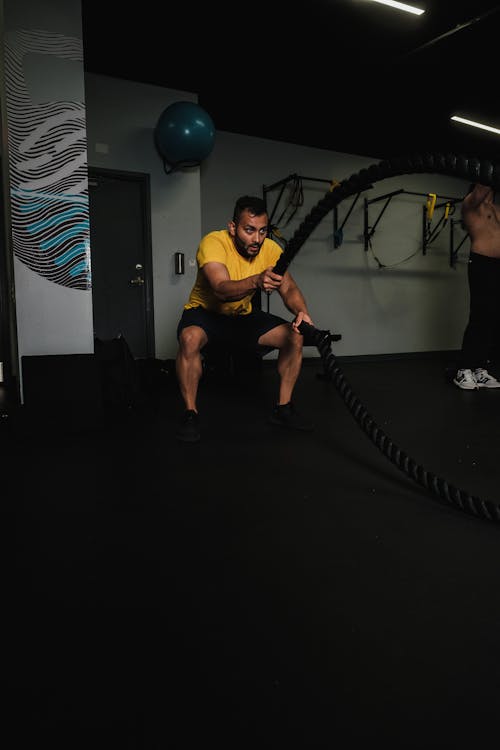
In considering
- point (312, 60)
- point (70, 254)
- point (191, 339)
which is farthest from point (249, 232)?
point (312, 60)

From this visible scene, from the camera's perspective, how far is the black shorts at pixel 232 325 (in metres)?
1.88

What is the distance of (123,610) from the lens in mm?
676

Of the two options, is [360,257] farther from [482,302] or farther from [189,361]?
[189,361]

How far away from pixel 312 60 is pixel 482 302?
209 centimetres

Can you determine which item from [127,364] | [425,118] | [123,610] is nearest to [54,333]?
[127,364]

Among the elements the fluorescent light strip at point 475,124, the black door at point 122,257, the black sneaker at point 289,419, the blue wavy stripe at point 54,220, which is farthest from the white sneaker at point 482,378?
the fluorescent light strip at point 475,124

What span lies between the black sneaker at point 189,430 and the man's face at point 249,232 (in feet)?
2.35

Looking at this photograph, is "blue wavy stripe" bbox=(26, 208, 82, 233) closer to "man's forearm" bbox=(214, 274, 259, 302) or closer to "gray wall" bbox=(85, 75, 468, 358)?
"man's forearm" bbox=(214, 274, 259, 302)

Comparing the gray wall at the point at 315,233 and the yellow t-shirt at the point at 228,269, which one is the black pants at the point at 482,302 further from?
the gray wall at the point at 315,233

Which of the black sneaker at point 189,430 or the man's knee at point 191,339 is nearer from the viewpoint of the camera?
the black sneaker at point 189,430

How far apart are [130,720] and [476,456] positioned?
50.5 inches

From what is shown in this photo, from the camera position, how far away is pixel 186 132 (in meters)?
3.15

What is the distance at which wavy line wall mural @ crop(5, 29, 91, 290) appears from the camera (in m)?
2.13

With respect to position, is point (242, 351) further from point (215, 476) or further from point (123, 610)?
point (123, 610)
